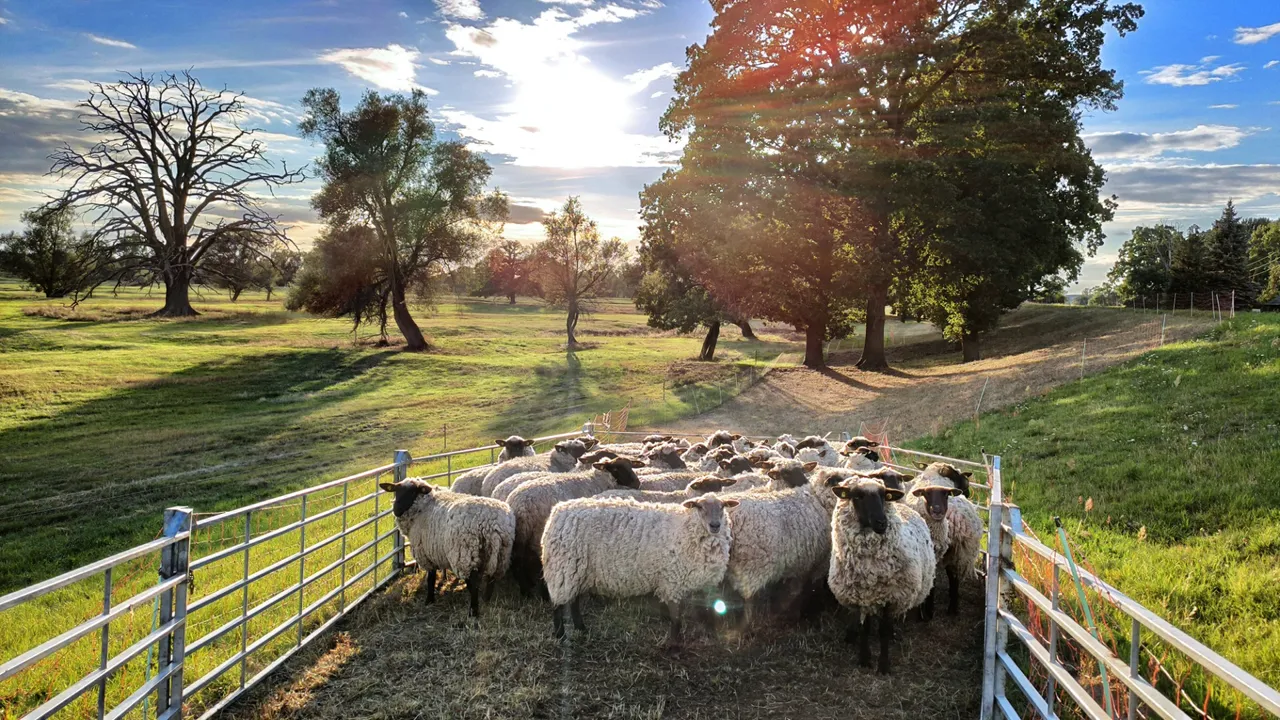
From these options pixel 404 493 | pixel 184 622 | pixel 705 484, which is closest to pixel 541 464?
pixel 404 493

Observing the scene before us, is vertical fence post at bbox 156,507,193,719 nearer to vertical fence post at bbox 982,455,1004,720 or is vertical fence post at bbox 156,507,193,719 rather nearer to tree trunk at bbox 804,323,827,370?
vertical fence post at bbox 982,455,1004,720

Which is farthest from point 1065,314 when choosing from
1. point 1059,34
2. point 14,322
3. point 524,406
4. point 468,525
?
point 14,322

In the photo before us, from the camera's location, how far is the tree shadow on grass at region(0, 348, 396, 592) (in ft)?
41.3

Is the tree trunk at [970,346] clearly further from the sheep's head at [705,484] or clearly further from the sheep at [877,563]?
the sheep at [877,563]

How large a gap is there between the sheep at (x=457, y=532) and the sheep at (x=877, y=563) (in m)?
3.43

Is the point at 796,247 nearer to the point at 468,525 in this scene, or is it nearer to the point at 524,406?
the point at 524,406

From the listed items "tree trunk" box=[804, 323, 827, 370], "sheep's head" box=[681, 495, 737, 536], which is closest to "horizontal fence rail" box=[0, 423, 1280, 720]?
"sheep's head" box=[681, 495, 737, 536]

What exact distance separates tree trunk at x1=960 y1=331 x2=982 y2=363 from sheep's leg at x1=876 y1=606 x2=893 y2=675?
101 ft

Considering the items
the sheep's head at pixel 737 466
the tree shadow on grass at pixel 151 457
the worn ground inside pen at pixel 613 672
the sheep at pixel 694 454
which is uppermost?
the sheep's head at pixel 737 466

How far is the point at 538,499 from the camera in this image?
7.88m

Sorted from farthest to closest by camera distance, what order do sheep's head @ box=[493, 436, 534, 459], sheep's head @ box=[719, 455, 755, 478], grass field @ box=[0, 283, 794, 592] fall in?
grass field @ box=[0, 283, 794, 592] → sheep's head @ box=[493, 436, 534, 459] → sheep's head @ box=[719, 455, 755, 478]

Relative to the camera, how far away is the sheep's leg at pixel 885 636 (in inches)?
222

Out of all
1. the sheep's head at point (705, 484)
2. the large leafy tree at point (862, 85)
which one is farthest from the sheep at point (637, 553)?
the large leafy tree at point (862, 85)

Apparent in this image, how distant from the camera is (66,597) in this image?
32.3 ft
